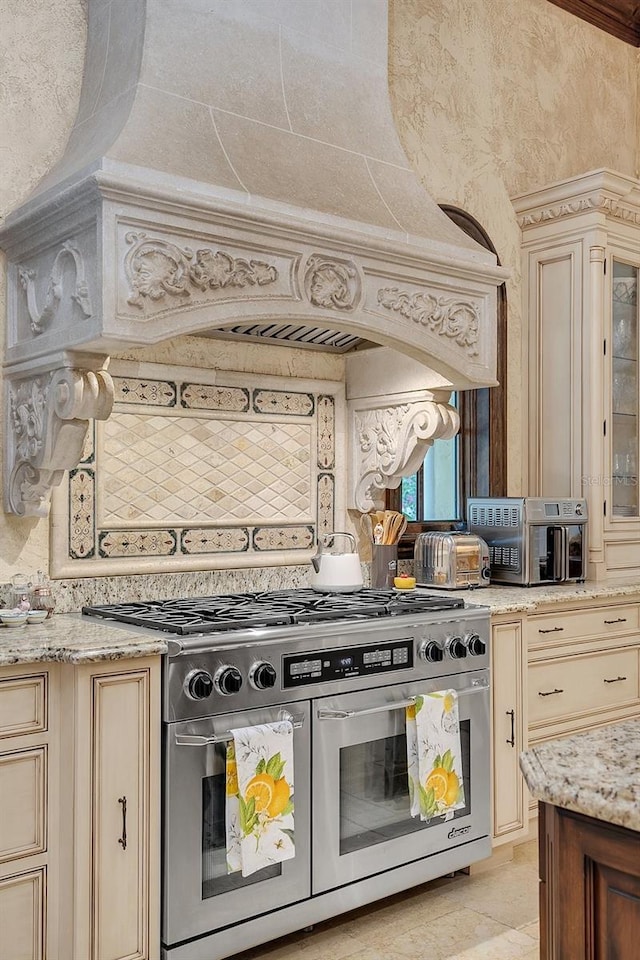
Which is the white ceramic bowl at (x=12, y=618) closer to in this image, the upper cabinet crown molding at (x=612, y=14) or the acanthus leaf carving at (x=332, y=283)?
the acanthus leaf carving at (x=332, y=283)

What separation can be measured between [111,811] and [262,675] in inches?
20.3

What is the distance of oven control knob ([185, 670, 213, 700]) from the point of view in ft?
7.73

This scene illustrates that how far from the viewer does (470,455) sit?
164 inches

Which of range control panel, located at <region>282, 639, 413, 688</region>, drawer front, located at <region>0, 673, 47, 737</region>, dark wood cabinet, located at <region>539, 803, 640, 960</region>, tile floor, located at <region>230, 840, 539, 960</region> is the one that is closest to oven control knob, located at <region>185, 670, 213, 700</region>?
range control panel, located at <region>282, 639, 413, 688</region>

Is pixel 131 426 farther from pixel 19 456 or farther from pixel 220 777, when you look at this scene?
pixel 220 777

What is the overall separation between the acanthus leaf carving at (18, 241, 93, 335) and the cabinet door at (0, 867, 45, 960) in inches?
54.7

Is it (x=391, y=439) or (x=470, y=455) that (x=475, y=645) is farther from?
(x=470, y=455)

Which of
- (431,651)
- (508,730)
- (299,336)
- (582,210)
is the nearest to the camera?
(431,651)

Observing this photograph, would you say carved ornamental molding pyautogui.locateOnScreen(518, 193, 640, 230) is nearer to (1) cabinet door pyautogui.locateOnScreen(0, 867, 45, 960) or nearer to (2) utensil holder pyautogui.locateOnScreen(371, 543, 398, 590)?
(2) utensil holder pyautogui.locateOnScreen(371, 543, 398, 590)

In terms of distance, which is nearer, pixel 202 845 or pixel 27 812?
pixel 27 812

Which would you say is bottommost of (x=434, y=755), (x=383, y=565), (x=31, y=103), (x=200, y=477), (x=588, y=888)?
(x=434, y=755)

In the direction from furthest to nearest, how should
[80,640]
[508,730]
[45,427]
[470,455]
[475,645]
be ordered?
[470,455] < [508,730] < [475,645] < [45,427] < [80,640]

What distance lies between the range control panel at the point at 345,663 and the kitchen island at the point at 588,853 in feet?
4.10

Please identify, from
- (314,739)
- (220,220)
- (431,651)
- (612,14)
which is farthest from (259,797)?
(612,14)
